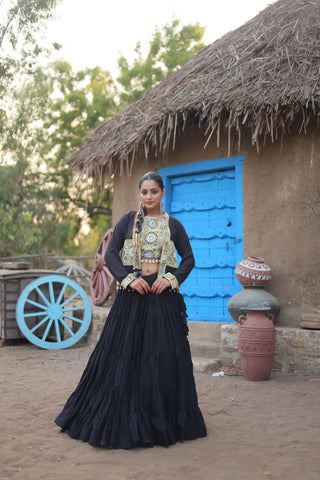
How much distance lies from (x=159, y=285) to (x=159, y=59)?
17515 millimetres

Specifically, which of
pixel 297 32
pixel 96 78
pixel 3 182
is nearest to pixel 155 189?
pixel 297 32

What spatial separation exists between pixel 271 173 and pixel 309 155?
1.47ft

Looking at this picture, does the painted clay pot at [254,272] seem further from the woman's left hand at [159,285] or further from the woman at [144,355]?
the woman's left hand at [159,285]

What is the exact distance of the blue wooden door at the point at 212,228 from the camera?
577cm

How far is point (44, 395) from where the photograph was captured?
4031 millimetres

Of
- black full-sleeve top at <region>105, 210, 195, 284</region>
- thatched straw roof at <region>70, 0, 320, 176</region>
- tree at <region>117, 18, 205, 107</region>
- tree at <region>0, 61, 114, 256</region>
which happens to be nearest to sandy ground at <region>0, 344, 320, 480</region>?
black full-sleeve top at <region>105, 210, 195, 284</region>

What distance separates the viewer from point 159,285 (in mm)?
2949

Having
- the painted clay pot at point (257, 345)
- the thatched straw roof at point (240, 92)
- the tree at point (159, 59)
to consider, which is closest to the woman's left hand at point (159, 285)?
the painted clay pot at point (257, 345)

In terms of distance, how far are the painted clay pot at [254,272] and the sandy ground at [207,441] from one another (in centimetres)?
98

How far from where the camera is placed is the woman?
9.14ft

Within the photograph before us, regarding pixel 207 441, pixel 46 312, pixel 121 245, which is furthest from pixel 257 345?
pixel 46 312

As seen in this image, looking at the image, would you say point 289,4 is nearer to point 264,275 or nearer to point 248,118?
point 248,118

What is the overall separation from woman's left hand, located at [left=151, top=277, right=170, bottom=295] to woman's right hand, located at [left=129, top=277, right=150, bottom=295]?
0.04 metres

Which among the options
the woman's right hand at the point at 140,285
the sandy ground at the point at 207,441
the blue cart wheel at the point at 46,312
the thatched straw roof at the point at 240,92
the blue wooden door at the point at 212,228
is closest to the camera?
the sandy ground at the point at 207,441
